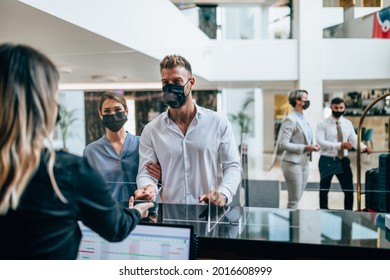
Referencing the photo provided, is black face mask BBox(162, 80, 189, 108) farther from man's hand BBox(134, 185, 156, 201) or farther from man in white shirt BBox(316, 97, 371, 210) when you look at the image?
man in white shirt BBox(316, 97, 371, 210)

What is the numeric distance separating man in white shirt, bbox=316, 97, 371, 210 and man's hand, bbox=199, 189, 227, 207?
2.66m

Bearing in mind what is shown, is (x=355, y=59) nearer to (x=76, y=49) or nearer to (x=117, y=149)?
(x=76, y=49)

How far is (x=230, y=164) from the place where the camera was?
1.83 meters

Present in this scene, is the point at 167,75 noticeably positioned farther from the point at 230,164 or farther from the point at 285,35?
the point at 285,35

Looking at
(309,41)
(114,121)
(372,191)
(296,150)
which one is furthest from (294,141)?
(309,41)

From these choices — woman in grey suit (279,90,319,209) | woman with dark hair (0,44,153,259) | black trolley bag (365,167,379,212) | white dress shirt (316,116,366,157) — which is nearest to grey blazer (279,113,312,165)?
woman in grey suit (279,90,319,209)

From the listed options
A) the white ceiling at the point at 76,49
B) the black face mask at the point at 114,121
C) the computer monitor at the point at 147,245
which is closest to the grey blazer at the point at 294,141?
the white ceiling at the point at 76,49

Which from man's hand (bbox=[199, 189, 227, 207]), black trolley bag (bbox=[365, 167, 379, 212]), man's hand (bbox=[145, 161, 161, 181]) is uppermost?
man's hand (bbox=[145, 161, 161, 181])

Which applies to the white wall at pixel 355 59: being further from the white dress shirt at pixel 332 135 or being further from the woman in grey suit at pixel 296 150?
the woman in grey suit at pixel 296 150

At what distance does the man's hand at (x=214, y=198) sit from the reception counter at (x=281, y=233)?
0.10 feet

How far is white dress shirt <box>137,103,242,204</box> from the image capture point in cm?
174

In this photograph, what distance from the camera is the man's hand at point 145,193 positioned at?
5.50 ft

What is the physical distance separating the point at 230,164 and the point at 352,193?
2842 mm

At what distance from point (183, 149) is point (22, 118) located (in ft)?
3.22
